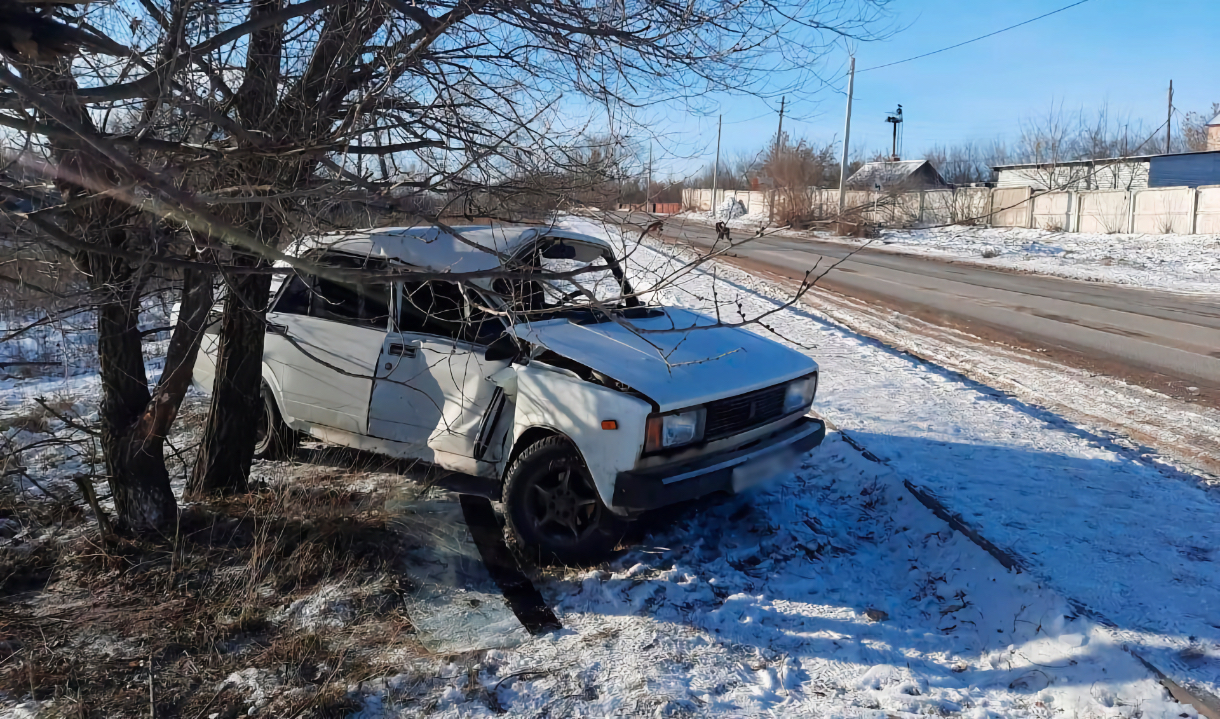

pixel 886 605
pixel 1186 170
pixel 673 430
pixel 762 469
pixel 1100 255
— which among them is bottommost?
pixel 886 605

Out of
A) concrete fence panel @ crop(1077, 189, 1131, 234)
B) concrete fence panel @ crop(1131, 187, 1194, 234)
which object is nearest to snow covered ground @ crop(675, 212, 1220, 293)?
concrete fence panel @ crop(1131, 187, 1194, 234)

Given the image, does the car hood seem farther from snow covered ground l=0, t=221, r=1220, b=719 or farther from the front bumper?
snow covered ground l=0, t=221, r=1220, b=719

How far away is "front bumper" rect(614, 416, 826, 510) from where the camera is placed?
3.73 m

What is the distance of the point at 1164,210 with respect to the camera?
91.0ft

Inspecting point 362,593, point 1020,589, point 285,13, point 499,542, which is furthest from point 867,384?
point 285,13

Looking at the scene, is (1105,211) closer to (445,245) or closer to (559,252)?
(559,252)

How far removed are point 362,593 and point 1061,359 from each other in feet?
27.0

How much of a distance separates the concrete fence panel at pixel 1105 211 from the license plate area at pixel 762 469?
30564 mm

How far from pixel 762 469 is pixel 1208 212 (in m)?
29.7

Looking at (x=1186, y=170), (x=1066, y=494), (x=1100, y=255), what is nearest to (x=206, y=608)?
(x=1066, y=494)

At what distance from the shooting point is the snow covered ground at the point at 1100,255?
1847cm

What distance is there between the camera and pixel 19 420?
6.30m

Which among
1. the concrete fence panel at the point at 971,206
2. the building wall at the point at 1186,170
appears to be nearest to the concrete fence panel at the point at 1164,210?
the building wall at the point at 1186,170

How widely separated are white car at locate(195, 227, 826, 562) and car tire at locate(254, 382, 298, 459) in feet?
0.06
